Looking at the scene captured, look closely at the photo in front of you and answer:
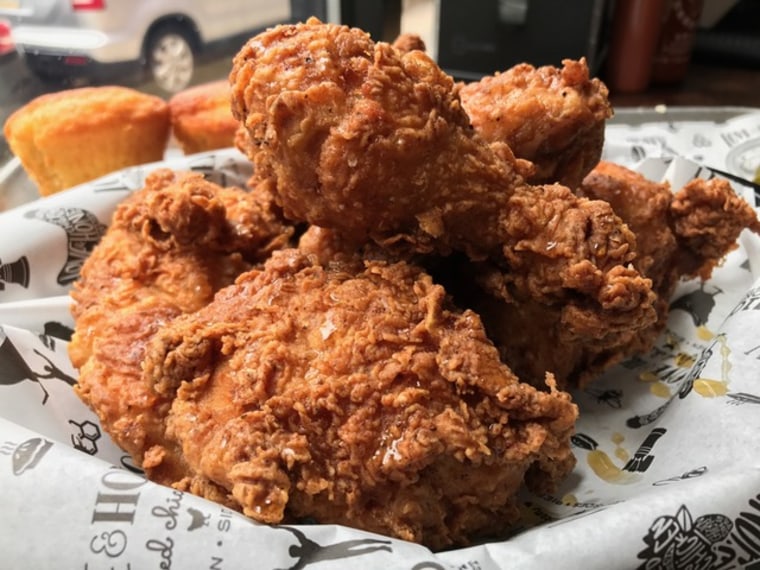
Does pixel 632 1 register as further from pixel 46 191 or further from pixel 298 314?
pixel 298 314

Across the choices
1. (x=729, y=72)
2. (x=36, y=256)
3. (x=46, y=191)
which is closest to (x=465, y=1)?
(x=729, y=72)

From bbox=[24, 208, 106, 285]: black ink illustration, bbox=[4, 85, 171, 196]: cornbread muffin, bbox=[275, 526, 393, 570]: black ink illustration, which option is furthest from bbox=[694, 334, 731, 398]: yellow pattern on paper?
bbox=[4, 85, 171, 196]: cornbread muffin

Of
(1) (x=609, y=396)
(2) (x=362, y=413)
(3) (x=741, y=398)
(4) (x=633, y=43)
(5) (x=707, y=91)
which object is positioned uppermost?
(2) (x=362, y=413)

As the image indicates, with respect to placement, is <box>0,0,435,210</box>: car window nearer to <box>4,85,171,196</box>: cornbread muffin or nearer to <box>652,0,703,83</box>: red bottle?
<box>4,85,171,196</box>: cornbread muffin

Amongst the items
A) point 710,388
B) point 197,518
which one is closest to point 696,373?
point 710,388

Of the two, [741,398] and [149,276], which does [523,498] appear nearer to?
[741,398]

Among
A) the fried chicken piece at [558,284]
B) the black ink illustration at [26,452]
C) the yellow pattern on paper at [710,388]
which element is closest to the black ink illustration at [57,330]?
the black ink illustration at [26,452]
